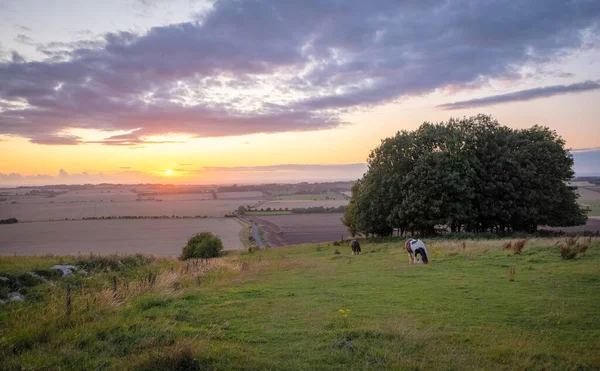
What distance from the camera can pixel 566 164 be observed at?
→ 36.7 meters

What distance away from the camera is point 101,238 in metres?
58.3

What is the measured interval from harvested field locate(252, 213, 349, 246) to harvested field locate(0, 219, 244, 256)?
682 centimetres

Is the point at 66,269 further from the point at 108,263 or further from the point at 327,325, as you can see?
the point at 327,325

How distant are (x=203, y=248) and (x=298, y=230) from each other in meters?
31.3

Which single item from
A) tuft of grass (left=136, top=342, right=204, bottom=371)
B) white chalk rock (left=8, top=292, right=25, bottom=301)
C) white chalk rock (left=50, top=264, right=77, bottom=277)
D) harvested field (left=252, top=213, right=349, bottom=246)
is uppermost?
tuft of grass (left=136, top=342, right=204, bottom=371)

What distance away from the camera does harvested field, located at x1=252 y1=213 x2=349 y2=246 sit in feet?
191

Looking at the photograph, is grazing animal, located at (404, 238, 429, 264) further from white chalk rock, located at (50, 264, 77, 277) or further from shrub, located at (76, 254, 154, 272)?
white chalk rock, located at (50, 264, 77, 277)

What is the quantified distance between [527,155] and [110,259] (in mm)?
39117

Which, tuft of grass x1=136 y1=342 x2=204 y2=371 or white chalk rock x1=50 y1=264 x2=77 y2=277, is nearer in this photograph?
tuft of grass x1=136 y1=342 x2=204 y2=371

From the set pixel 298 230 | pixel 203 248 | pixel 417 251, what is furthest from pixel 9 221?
pixel 417 251

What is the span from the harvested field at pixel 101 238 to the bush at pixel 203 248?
3.03 m

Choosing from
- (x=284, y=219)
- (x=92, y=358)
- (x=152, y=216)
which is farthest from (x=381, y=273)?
(x=152, y=216)

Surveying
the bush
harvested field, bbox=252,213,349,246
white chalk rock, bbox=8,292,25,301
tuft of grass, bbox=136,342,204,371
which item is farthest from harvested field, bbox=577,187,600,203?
white chalk rock, bbox=8,292,25,301

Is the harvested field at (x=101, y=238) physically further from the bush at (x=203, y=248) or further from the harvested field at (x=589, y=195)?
the harvested field at (x=589, y=195)
